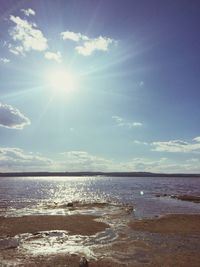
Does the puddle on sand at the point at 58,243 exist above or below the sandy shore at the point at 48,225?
below

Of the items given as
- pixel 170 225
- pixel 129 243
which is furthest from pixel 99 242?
pixel 170 225

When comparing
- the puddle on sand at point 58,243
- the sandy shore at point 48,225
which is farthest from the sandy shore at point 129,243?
the puddle on sand at point 58,243

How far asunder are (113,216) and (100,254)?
2094cm

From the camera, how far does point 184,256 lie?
2264 cm

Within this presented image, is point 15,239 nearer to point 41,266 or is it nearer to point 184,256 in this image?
point 41,266

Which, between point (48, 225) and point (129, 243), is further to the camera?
point (48, 225)

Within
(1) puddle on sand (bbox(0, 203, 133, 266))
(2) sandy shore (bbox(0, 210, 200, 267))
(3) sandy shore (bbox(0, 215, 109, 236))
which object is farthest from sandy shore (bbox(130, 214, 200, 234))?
(3) sandy shore (bbox(0, 215, 109, 236))

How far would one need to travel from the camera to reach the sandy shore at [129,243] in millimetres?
20797

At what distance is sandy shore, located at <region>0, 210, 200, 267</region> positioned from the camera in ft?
68.2

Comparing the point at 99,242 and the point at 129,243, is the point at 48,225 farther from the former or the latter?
the point at 129,243

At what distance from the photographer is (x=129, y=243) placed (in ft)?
86.1

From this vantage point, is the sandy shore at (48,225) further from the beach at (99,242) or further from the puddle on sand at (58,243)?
the puddle on sand at (58,243)

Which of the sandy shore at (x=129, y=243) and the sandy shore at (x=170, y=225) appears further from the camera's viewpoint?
the sandy shore at (x=170, y=225)

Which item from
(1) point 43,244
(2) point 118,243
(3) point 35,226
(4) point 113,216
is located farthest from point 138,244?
(4) point 113,216
